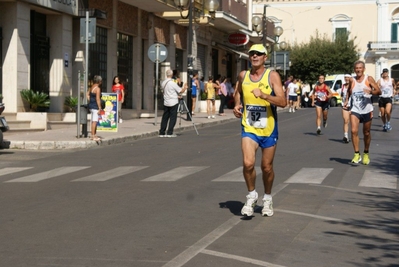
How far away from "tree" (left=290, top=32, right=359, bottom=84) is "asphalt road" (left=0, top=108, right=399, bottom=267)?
197 feet

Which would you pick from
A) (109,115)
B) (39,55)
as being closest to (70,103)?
(39,55)

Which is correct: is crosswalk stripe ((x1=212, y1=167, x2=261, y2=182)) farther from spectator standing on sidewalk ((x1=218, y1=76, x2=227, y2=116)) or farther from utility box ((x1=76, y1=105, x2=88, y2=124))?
spectator standing on sidewalk ((x1=218, y1=76, x2=227, y2=116))

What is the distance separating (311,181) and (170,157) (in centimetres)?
505

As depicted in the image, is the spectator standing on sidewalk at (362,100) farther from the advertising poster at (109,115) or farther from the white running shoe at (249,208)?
the advertising poster at (109,115)

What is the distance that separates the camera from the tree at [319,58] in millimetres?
76688

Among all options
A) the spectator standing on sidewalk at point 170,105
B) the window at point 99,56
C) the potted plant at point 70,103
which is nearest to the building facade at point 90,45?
the window at point 99,56

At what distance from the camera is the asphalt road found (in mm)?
7297

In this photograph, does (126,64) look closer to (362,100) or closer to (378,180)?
(362,100)

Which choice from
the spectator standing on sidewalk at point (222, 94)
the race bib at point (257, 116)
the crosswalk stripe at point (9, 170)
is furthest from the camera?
the spectator standing on sidewalk at point (222, 94)

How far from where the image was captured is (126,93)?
34250 millimetres

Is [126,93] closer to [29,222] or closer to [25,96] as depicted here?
[25,96]

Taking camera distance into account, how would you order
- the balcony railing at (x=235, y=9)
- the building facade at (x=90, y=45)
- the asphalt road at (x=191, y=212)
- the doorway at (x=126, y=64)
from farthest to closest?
the balcony railing at (x=235, y=9), the doorway at (x=126, y=64), the building facade at (x=90, y=45), the asphalt road at (x=191, y=212)

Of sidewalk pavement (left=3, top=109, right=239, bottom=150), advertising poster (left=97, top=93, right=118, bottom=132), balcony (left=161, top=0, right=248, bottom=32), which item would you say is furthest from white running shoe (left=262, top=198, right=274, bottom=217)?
balcony (left=161, top=0, right=248, bottom=32)

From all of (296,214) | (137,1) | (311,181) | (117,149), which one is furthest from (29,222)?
(137,1)
